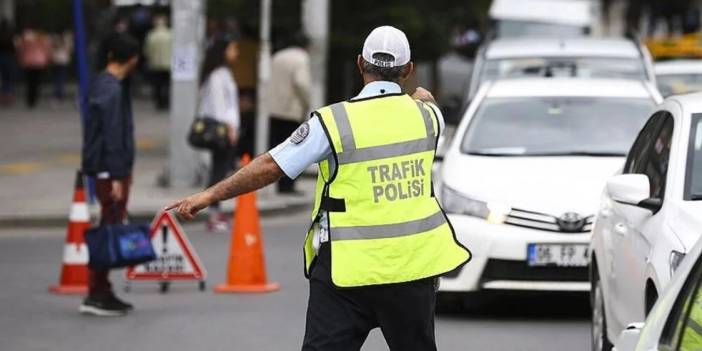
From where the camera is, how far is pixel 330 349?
639 centimetres

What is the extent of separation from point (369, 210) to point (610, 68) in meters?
11.2

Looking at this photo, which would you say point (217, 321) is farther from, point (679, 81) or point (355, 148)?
point (679, 81)

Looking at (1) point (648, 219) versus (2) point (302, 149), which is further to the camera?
(1) point (648, 219)

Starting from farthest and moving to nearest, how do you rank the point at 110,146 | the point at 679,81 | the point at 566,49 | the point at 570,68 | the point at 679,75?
the point at 679,75 → the point at 679,81 → the point at 566,49 → the point at 570,68 → the point at 110,146

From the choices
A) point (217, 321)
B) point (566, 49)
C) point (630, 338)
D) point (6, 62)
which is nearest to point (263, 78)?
point (566, 49)

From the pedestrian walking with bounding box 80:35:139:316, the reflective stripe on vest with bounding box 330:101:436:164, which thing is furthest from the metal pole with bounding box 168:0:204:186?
the reflective stripe on vest with bounding box 330:101:436:164

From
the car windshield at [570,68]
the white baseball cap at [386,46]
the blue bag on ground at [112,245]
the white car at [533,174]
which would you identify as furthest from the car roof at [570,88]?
the white baseball cap at [386,46]

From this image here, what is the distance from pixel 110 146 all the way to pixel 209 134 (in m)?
5.53

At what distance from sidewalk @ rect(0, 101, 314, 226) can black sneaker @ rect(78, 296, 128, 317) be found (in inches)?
223

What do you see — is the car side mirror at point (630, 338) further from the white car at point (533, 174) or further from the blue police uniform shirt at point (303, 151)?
the white car at point (533, 174)

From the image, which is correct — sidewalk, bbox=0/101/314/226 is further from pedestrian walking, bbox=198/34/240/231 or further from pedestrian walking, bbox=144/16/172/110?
pedestrian walking, bbox=144/16/172/110

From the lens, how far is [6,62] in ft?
127

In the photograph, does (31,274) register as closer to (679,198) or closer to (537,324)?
(537,324)

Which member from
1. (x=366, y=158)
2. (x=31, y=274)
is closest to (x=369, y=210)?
(x=366, y=158)
